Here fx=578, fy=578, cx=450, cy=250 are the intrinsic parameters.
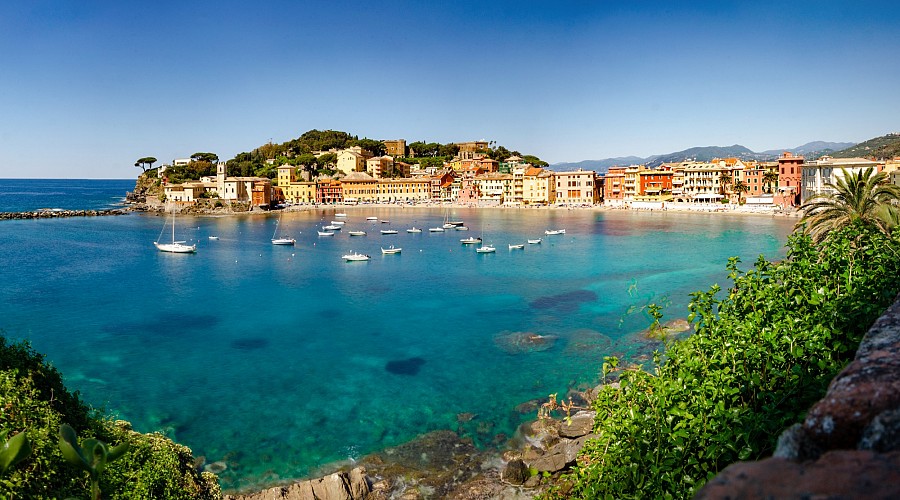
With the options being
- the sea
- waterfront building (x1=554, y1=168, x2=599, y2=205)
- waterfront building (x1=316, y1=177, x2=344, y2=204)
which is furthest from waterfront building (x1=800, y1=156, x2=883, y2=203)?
waterfront building (x1=316, y1=177, x2=344, y2=204)

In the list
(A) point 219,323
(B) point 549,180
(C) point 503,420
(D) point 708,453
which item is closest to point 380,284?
(A) point 219,323

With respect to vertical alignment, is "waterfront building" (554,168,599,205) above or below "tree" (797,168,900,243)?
above

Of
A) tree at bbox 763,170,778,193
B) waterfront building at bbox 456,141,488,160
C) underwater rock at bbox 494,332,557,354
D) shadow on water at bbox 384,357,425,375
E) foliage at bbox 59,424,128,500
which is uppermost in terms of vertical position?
waterfront building at bbox 456,141,488,160

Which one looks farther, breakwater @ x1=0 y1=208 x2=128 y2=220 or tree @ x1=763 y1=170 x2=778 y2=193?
tree @ x1=763 y1=170 x2=778 y2=193

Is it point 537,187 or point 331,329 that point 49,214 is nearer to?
point 537,187

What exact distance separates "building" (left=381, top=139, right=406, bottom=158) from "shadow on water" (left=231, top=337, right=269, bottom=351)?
121 meters

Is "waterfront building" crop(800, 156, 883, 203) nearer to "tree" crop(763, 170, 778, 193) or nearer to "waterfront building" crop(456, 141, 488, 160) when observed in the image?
"tree" crop(763, 170, 778, 193)

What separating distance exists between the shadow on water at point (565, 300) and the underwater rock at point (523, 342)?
4.97 meters

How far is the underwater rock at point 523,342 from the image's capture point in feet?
71.6

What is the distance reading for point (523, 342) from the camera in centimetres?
2275

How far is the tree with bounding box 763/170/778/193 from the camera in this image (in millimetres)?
83569

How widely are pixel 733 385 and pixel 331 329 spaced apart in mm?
21846

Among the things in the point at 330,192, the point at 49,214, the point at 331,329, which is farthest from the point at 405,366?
the point at 330,192

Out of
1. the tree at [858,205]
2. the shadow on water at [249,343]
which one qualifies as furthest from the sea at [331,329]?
the tree at [858,205]
